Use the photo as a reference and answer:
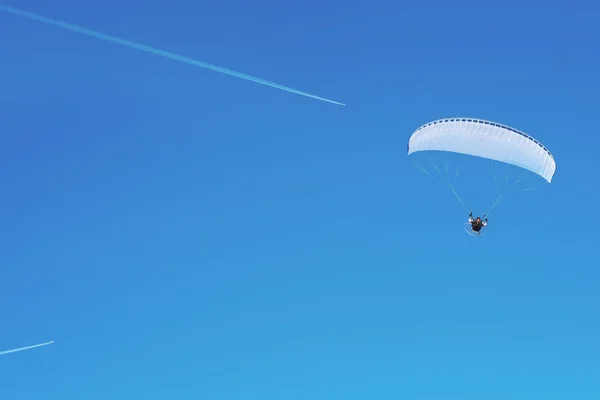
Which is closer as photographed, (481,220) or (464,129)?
(464,129)

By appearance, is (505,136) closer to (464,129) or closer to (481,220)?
(464,129)

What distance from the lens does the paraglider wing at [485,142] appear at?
222 feet

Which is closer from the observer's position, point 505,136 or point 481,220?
point 505,136


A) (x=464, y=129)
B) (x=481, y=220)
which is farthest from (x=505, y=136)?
(x=481, y=220)

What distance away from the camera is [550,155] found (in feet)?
231

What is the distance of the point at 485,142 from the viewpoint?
68.1 meters

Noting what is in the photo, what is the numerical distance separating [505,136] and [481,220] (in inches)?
358

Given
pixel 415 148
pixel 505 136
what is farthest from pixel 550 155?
pixel 415 148

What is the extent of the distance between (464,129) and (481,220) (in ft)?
31.8

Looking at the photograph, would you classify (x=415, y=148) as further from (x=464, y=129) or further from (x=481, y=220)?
(x=481, y=220)

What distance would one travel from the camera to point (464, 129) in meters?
67.9

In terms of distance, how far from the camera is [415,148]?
70.1m

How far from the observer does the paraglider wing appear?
67.8 m

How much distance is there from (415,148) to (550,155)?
10509mm
